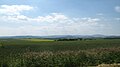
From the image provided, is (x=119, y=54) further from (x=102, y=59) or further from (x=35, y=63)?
(x=35, y=63)

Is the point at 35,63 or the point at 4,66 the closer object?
the point at 4,66

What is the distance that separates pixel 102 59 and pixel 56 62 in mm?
5487

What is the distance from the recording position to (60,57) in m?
22.4

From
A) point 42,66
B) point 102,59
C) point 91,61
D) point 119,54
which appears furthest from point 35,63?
point 119,54

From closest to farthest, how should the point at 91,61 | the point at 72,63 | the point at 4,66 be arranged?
the point at 4,66 → the point at 72,63 → the point at 91,61

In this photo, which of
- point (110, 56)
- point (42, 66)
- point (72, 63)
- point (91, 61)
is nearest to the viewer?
point (42, 66)

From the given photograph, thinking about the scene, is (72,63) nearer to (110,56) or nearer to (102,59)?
(102,59)

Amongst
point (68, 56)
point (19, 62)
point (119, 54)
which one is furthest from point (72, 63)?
point (119, 54)

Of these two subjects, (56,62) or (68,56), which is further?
(68,56)

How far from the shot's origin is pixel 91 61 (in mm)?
23016

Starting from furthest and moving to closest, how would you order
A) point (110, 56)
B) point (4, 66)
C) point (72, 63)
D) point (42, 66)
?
point (110, 56), point (72, 63), point (42, 66), point (4, 66)

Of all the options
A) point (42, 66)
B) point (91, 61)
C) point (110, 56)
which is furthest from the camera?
point (110, 56)

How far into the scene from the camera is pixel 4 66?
61.6 ft

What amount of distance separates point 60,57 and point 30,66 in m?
3.82
